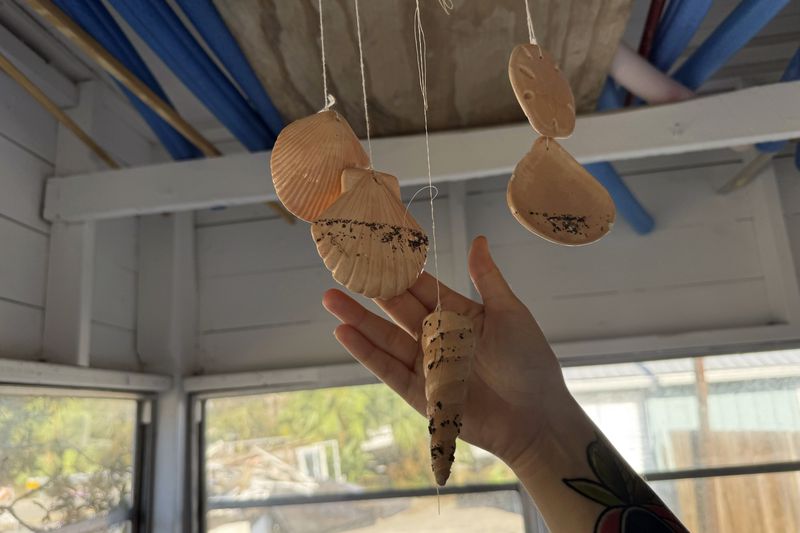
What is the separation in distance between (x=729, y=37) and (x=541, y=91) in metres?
0.53

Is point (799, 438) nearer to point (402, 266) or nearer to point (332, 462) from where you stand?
point (332, 462)

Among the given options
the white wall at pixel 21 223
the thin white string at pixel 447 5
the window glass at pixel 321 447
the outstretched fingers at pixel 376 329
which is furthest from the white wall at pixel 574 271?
the outstretched fingers at pixel 376 329

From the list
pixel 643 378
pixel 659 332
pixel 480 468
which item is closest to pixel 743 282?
pixel 659 332

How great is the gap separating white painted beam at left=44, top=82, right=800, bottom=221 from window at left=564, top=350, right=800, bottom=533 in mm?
655

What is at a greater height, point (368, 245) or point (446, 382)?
point (368, 245)

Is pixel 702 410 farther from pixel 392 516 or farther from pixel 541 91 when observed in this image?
pixel 541 91

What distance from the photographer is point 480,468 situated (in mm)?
1482

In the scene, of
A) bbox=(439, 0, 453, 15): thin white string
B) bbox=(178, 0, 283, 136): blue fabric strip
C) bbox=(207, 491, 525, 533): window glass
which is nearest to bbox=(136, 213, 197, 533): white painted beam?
bbox=(207, 491, 525, 533): window glass

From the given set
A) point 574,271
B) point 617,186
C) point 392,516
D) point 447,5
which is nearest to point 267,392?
point 392,516

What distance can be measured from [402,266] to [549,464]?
0.75 ft

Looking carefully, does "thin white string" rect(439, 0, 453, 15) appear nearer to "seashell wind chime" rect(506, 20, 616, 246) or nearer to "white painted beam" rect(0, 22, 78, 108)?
"seashell wind chime" rect(506, 20, 616, 246)

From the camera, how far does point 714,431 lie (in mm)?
1437

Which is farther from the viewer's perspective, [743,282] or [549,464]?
[743,282]

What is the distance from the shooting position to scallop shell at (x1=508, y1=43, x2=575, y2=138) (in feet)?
1.91
